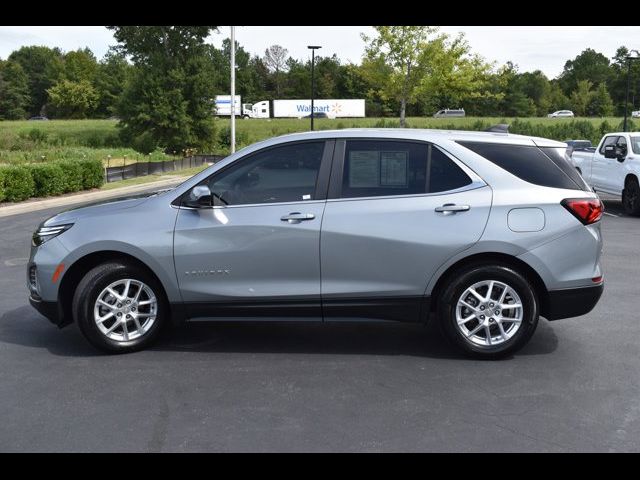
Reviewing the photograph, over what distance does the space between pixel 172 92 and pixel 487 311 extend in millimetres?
43288

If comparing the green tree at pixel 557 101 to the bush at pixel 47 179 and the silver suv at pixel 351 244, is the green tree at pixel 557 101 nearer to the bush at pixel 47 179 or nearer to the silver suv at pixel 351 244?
the bush at pixel 47 179

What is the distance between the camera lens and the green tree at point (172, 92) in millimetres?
46097

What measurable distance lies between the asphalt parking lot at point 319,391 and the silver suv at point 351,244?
38 cm

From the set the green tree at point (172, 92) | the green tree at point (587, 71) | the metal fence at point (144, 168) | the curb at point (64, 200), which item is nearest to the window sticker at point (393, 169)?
the curb at point (64, 200)

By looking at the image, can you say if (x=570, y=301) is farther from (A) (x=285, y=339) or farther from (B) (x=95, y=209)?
(B) (x=95, y=209)

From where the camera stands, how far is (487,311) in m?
5.52

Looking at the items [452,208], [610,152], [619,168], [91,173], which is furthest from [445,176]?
[91,173]

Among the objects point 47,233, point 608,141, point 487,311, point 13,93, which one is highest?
point 13,93

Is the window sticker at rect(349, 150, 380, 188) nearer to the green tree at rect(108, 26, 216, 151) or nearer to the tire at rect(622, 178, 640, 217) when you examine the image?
the tire at rect(622, 178, 640, 217)

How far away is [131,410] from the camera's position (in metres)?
4.54

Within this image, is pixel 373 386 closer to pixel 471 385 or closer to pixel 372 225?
pixel 471 385

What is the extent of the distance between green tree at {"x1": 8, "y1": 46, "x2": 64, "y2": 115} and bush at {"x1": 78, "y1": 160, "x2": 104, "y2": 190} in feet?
313

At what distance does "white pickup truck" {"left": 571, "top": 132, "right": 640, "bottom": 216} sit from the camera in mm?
15344
